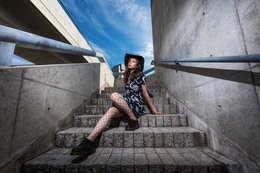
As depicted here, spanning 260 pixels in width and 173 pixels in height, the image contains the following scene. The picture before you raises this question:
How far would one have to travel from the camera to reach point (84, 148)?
1208 mm

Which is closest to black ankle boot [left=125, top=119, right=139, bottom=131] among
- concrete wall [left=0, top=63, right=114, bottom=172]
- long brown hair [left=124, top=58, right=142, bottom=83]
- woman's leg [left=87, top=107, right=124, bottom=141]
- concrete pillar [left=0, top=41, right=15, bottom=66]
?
woman's leg [left=87, top=107, right=124, bottom=141]

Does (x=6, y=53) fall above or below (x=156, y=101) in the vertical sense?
above

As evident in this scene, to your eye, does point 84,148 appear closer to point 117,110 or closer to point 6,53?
point 117,110

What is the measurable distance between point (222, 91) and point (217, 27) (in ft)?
2.55

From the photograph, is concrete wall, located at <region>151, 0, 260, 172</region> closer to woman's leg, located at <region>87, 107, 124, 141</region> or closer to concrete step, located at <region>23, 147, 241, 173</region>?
concrete step, located at <region>23, 147, 241, 173</region>

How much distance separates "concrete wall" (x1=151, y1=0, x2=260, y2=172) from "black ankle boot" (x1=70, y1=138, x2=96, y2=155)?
1502 mm

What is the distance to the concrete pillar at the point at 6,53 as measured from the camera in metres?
1.02

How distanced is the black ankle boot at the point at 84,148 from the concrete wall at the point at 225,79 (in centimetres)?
150

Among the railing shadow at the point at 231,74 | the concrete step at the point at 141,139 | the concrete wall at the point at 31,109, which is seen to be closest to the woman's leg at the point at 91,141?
the concrete step at the point at 141,139

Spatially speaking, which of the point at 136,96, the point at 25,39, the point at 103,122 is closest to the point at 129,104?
Result: the point at 136,96

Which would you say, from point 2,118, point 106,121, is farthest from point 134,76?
point 2,118

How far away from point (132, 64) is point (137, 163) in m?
1.79

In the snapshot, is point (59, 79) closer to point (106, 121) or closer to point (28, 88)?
point (28, 88)

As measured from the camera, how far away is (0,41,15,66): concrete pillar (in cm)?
102
